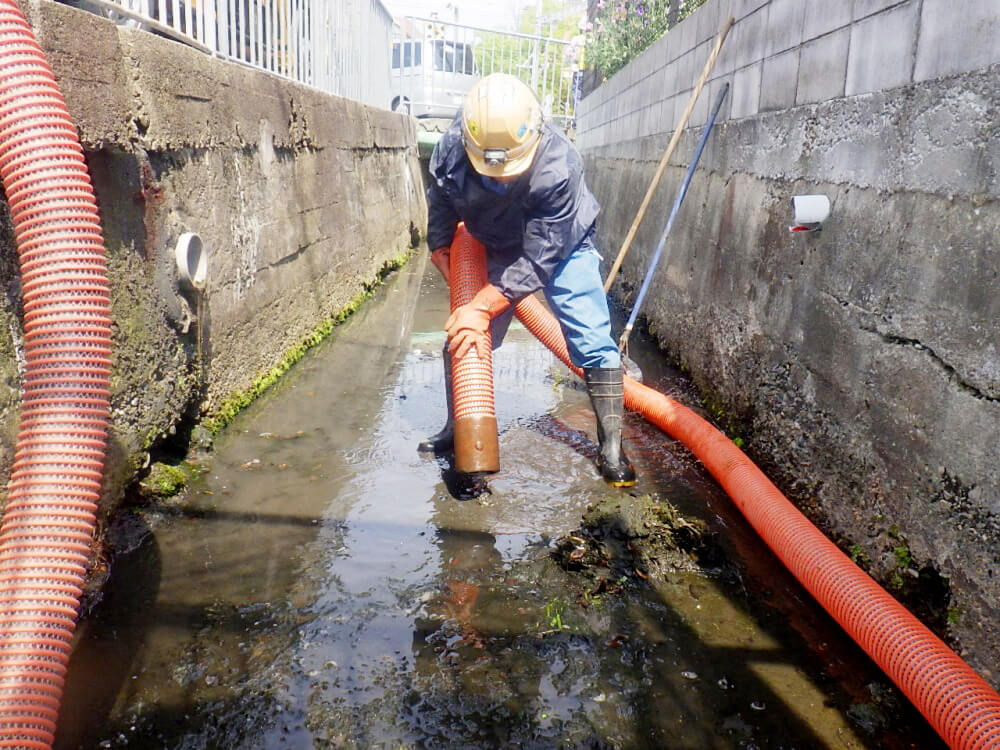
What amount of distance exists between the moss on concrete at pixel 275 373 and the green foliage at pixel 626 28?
5.68m

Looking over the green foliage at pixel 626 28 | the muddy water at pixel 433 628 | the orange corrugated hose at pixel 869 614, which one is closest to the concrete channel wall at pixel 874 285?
the orange corrugated hose at pixel 869 614

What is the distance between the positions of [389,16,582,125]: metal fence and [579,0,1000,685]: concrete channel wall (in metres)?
12.9

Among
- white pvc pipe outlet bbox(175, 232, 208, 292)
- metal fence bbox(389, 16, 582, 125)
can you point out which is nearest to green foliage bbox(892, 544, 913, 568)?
white pvc pipe outlet bbox(175, 232, 208, 292)

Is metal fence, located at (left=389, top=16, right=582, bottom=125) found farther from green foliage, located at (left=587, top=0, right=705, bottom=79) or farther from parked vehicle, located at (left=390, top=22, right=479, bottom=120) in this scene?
green foliage, located at (left=587, top=0, right=705, bottom=79)

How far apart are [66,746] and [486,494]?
6.42ft

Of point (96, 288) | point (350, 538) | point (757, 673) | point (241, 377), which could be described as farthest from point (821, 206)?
point (241, 377)

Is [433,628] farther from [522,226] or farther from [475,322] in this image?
[522,226]

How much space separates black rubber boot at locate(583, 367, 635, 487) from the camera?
3809 mm

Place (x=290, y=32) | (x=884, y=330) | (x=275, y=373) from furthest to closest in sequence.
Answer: (x=290, y=32) → (x=275, y=373) → (x=884, y=330)

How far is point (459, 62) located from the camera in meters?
17.6

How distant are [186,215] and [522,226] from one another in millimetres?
1583

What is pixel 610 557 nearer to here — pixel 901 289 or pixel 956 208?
pixel 901 289

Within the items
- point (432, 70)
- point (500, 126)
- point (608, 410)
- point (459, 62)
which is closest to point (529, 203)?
point (500, 126)

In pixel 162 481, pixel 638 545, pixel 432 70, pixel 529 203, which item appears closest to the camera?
pixel 638 545
